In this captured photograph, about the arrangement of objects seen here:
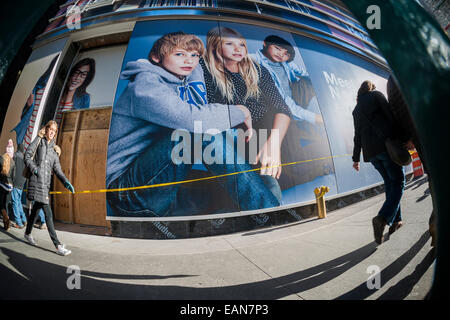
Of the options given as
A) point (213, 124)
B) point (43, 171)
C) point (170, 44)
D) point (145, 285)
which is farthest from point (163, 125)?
point (145, 285)

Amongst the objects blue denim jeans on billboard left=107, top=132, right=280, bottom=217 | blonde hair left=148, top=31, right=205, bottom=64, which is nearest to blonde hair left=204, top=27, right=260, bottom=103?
blonde hair left=148, top=31, right=205, bottom=64

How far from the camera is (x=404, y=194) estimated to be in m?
0.54

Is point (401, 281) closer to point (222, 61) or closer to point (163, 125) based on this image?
point (222, 61)

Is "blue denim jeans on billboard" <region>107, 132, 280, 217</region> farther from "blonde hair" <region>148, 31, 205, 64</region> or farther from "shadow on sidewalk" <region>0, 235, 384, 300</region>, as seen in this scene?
"shadow on sidewalk" <region>0, 235, 384, 300</region>

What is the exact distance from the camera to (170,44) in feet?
4.62

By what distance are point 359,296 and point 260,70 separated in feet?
3.75

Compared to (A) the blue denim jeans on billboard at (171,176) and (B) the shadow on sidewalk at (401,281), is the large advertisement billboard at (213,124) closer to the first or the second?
(A) the blue denim jeans on billboard at (171,176)

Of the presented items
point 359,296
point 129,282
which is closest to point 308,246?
point 359,296

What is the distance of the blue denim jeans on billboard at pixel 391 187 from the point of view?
1.77 feet

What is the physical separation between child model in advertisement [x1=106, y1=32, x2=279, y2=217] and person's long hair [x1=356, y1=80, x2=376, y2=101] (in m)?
0.90

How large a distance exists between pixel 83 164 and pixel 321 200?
1189mm

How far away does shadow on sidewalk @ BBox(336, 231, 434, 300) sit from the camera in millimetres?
436

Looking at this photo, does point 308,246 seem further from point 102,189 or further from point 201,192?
point 201,192

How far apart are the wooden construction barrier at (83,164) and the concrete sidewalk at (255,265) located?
159 mm
